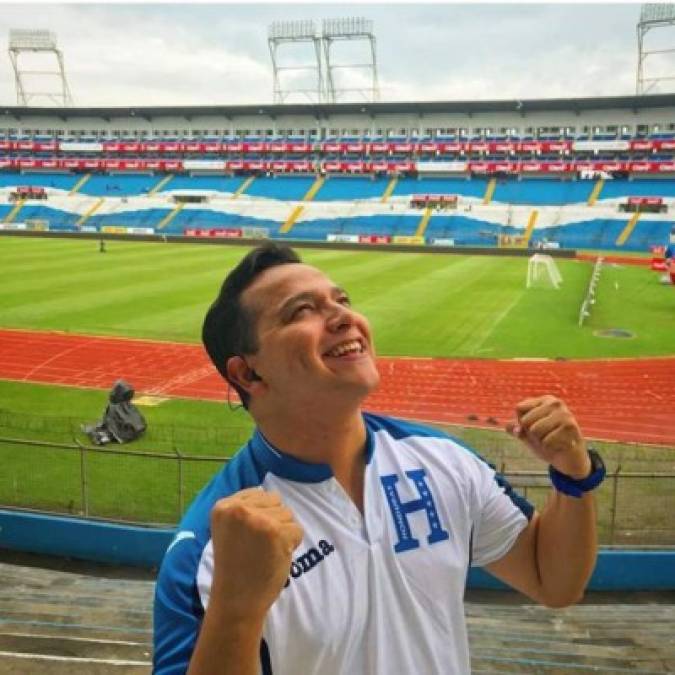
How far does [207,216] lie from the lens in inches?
2596

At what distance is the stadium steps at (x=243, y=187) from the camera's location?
237ft

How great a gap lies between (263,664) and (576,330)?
22725 millimetres

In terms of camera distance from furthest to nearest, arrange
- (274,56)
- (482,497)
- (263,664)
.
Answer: (274,56) < (482,497) < (263,664)

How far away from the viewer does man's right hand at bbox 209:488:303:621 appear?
5.43ft

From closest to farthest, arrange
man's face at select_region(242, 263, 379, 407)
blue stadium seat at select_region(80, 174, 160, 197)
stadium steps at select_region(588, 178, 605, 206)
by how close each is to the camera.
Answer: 1. man's face at select_region(242, 263, 379, 407)
2. stadium steps at select_region(588, 178, 605, 206)
3. blue stadium seat at select_region(80, 174, 160, 197)

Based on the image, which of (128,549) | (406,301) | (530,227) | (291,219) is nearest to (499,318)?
(406,301)

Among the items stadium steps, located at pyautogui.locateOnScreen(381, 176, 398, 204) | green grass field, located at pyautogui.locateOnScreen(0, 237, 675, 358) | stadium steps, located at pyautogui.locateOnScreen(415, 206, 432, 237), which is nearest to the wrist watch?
green grass field, located at pyautogui.locateOnScreen(0, 237, 675, 358)

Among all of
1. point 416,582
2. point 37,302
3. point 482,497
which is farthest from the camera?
point 37,302

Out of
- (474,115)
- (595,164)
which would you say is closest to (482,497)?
(595,164)

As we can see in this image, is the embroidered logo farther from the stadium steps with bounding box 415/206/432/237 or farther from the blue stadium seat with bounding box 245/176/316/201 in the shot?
the blue stadium seat with bounding box 245/176/316/201

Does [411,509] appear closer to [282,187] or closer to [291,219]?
[291,219]

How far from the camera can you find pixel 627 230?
5584 cm

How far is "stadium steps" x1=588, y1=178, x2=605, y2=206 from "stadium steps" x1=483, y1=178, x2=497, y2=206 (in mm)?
9077

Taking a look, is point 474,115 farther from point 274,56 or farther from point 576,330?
point 576,330
